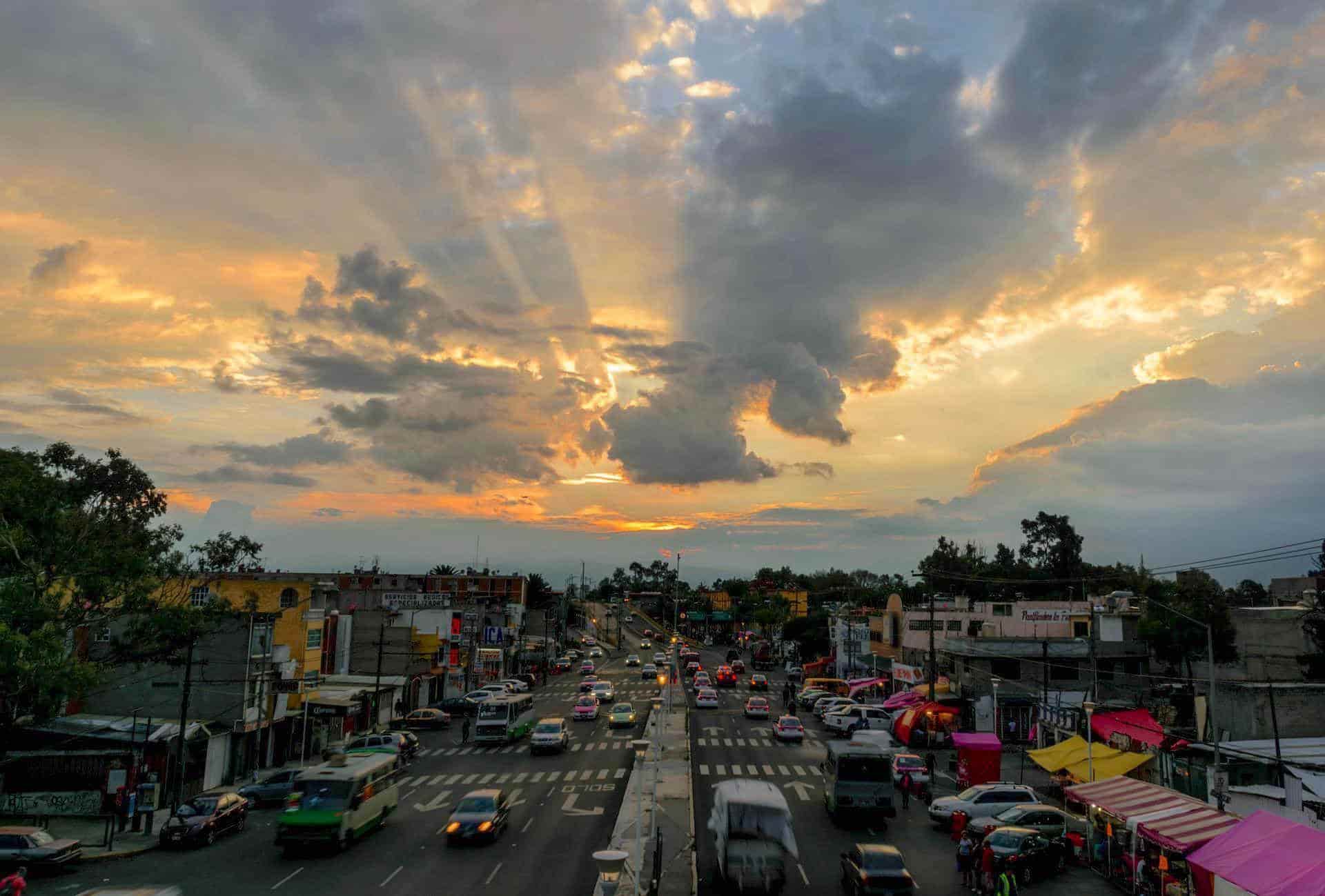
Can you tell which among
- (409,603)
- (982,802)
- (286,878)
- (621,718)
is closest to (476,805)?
(286,878)

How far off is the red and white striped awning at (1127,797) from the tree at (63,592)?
37168mm

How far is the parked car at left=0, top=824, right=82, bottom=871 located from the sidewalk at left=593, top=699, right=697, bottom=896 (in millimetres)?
18173

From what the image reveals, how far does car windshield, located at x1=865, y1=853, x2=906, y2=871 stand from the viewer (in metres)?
23.0

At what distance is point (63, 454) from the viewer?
78188 millimetres

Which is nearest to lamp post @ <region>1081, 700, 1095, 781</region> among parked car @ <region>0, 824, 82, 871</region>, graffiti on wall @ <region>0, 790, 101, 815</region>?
parked car @ <region>0, 824, 82, 871</region>

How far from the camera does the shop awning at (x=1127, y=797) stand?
90.1 ft

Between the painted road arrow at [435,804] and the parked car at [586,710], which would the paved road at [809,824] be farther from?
the painted road arrow at [435,804]

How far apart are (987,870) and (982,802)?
8.90 m

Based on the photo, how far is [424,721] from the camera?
65.4 metres

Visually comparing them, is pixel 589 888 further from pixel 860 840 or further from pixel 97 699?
pixel 97 699

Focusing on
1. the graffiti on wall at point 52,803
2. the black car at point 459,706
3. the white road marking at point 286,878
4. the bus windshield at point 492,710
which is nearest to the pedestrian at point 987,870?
the white road marking at point 286,878

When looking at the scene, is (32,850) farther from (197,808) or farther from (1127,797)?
(1127,797)

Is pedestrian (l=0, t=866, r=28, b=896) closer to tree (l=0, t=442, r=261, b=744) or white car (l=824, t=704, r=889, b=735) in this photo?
tree (l=0, t=442, r=261, b=744)

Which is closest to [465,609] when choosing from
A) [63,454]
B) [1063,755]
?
[63,454]
